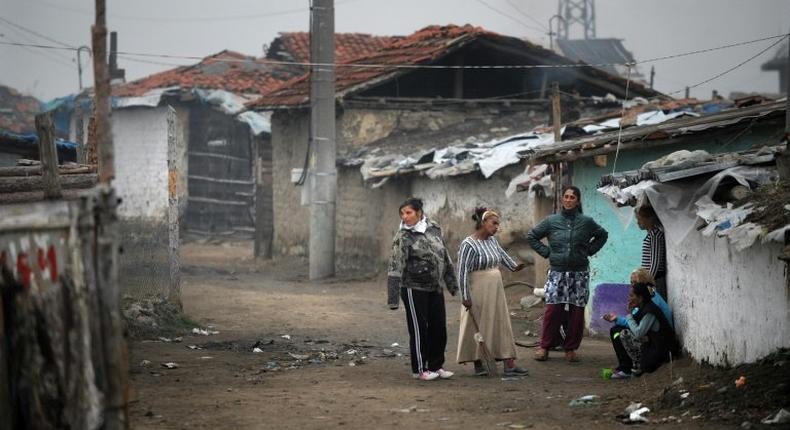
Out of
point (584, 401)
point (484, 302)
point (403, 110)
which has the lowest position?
point (584, 401)

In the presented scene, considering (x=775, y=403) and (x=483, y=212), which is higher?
(x=483, y=212)

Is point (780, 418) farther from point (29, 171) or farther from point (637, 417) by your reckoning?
point (29, 171)

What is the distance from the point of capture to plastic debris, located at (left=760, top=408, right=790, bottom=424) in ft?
22.4

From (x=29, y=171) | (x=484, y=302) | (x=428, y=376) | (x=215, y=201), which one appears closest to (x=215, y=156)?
(x=215, y=201)

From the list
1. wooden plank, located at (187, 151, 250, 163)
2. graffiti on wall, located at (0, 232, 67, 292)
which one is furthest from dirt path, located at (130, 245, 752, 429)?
wooden plank, located at (187, 151, 250, 163)

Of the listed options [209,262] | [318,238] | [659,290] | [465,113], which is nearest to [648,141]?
[659,290]

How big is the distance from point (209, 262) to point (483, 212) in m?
17.7

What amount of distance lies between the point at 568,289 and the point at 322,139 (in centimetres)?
1132

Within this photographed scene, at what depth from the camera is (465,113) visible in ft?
85.4

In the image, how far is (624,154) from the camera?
13.6 m

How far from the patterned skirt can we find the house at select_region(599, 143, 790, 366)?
1.06 metres

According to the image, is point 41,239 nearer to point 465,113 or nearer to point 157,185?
point 465,113

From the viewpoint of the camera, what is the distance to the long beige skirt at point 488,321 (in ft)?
34.1

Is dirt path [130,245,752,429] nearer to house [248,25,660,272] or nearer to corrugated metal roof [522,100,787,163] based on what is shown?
corrugated metal roof [522,100,787,163]
